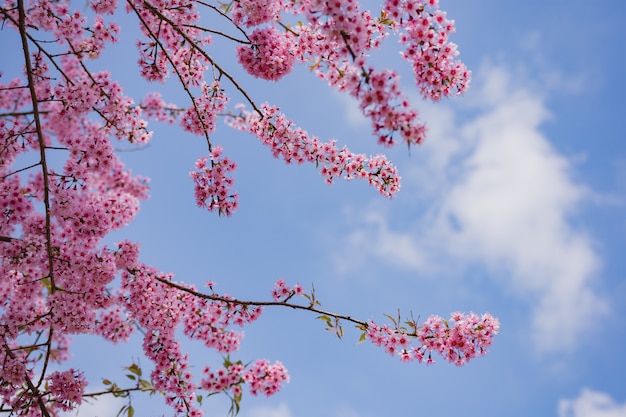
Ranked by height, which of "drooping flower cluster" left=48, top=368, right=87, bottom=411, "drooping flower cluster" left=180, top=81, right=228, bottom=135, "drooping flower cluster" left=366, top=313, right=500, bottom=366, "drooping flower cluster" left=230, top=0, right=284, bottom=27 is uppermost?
"drooping flower cluster" left=230, top=0, right=284, bottom=27

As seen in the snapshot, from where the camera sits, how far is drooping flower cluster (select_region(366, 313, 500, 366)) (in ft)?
17.9

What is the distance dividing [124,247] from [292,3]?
3758mm

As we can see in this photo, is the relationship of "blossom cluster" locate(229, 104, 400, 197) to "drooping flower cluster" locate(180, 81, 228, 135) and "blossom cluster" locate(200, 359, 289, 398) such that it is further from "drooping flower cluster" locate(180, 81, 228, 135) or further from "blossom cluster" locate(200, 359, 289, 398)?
"blossom cluster" locate(200, 359, 289, 398)

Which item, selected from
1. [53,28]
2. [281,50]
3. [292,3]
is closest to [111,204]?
[53,28]

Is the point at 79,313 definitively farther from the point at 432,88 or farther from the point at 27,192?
the point at 432,88

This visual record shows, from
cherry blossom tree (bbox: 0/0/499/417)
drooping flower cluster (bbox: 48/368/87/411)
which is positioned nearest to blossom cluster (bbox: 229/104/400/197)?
cherry blossom tree (bbox: 0/0/499/417)

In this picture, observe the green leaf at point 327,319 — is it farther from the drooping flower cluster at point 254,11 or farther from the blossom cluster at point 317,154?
the drooping flower cluster at point 254,11

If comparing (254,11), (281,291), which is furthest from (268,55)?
(281,291)

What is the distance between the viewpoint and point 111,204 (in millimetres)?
6512

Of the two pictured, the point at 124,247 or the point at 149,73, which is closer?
the point at 124,247

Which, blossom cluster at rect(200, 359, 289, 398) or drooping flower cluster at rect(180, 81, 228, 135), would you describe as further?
drooping flower cluster at rect(180, 81, 228, 135)

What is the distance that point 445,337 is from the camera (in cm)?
558

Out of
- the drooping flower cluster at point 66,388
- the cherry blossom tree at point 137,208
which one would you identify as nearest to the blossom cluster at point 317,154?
the cherry blossom tree at point 137,208

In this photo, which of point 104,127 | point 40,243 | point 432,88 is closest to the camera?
point 432,88
